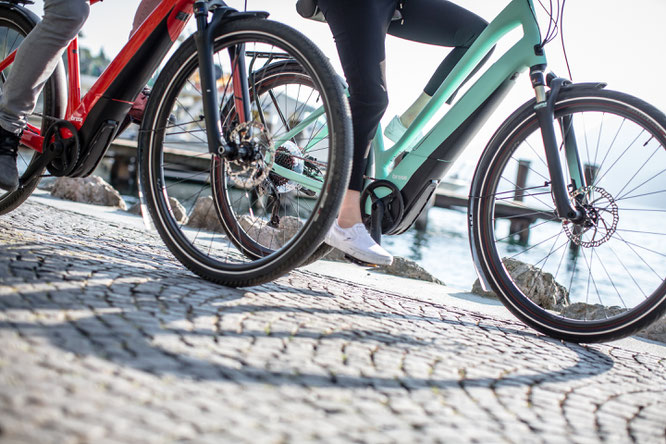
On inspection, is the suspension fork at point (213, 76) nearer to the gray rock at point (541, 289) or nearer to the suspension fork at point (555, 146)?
the suspension fork at point (555, 146)

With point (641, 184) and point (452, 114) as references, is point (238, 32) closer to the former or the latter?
point (452, 114)

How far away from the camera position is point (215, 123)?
197cm

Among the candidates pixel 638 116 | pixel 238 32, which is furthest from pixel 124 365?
pixel 638 116

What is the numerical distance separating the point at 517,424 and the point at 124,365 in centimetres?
82

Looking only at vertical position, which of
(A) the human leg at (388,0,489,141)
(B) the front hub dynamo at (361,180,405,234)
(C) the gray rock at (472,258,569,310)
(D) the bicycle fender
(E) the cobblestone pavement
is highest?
(A) the human leg at (388,0,489,141)

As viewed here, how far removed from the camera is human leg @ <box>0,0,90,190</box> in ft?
7.15

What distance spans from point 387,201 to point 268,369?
1.22 meters

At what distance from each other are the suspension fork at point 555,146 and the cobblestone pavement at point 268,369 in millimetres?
484

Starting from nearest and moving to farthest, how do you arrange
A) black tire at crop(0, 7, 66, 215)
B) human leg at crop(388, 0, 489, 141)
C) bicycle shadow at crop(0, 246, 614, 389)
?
bicycle shadow at crop(0, 246, 614, 389)
human leg at crop(388, 0, 489, 141)
black tire at crop(0, 7, 66, 215)

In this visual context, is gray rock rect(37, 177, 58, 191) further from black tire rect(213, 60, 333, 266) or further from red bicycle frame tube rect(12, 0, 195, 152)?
black tire rect(213, 60, 333, 266)

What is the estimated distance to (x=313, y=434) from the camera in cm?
101

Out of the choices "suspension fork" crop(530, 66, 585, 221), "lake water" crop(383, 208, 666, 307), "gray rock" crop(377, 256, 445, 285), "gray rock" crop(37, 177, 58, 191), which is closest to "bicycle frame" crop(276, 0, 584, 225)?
"suspension fork" crop(530, 66, 585, 221)

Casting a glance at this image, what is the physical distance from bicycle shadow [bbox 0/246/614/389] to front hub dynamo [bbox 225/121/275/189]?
418 mm

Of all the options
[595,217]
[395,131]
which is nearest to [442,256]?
[395,131]
